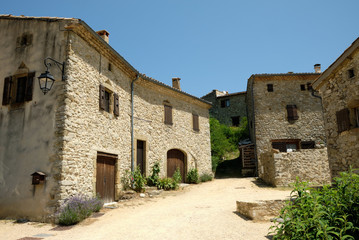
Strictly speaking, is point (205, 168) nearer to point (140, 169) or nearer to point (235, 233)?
point (140, 169)

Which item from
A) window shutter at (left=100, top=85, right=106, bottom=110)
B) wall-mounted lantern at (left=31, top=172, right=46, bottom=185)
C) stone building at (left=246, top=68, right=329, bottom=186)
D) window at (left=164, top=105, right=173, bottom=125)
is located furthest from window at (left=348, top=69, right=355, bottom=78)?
stone building at (left=246, top=68, right=329, bottom=186)

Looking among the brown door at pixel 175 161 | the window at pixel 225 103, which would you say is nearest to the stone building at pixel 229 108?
the window at pixel 225 103

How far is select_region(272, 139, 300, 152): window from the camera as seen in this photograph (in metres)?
18.6

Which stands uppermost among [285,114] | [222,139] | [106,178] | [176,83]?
[176,83]

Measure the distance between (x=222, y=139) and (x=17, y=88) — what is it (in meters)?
15.8

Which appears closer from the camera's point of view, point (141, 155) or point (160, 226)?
point (160, 226)

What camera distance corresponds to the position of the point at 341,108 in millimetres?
8023

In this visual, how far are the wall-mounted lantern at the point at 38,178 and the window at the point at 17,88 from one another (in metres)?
2.46

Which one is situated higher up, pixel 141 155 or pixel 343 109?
pixel 343 109

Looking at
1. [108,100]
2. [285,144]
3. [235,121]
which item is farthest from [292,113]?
[108,100]

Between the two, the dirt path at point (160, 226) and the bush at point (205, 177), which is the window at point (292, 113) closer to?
the bush at point (205, 177)

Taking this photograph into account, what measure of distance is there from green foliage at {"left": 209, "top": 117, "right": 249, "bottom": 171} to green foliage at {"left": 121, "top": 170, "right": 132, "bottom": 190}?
8.67 meters

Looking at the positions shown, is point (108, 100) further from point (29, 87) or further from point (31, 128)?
point (31, 128)

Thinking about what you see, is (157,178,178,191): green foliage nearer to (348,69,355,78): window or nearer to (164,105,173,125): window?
(164,105,173,125): window
